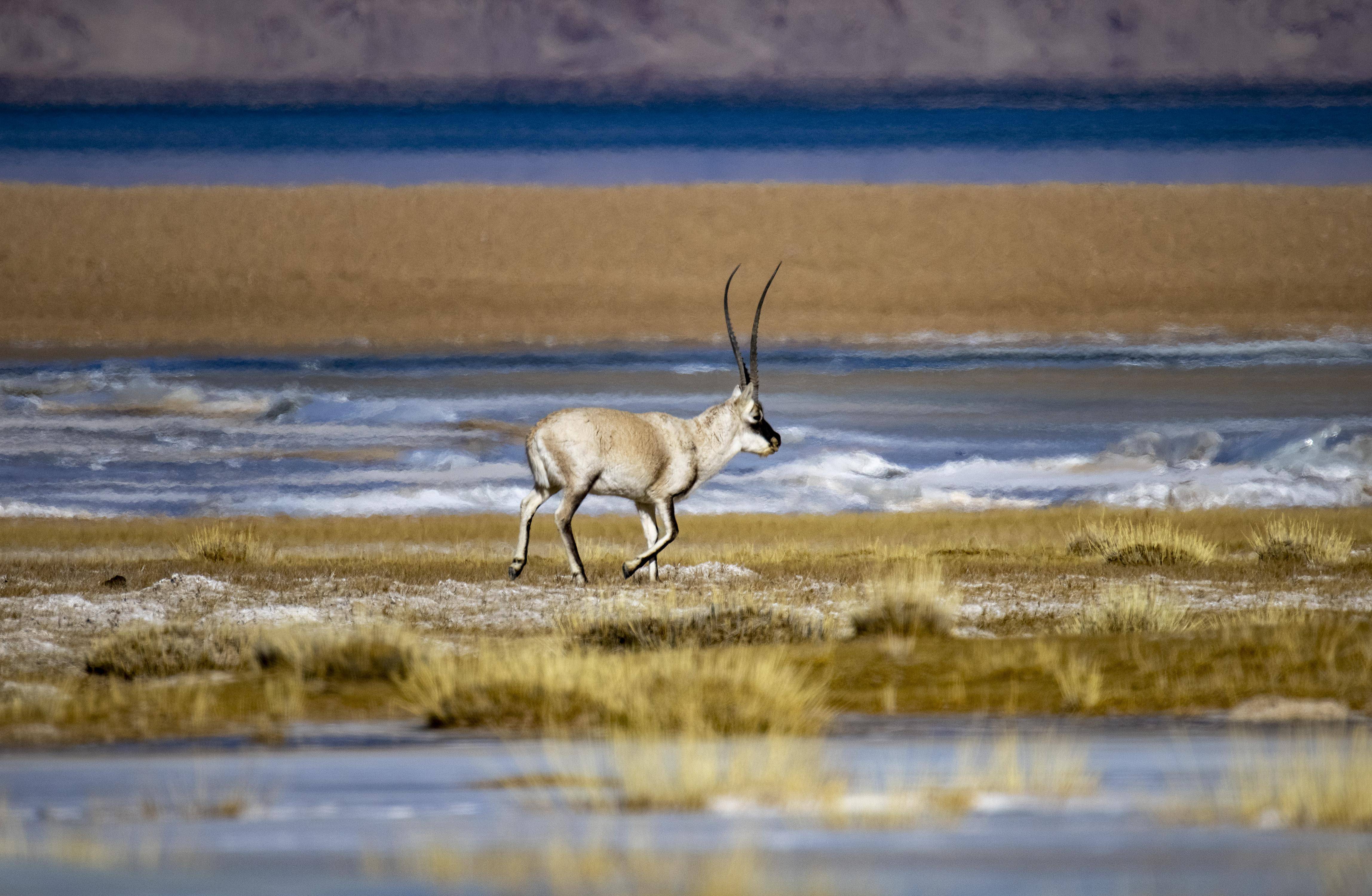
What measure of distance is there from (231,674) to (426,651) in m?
1.50

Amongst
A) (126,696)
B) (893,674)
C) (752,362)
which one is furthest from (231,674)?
(752,362)

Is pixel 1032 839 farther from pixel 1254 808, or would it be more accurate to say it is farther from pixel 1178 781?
pixel 1178 781

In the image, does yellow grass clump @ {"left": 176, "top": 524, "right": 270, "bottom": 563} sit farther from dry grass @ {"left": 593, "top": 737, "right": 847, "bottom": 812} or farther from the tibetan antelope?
dry grass @ {"left": 593, "top": 737, "right": 847, "bottom": 812}

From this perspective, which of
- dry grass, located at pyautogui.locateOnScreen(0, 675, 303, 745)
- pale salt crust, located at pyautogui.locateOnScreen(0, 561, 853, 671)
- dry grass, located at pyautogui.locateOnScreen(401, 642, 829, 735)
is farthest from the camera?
pale salt crust, located at pyautogui.locateOnScreen(0, 561, 853, 671)

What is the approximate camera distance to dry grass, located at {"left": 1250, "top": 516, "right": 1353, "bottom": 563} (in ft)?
78.8

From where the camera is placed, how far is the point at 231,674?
1248 centimetres

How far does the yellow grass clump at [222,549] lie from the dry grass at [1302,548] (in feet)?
45.7

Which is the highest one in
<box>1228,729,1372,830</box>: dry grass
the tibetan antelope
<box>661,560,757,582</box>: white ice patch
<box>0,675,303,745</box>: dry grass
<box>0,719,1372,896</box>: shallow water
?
the tibetan antelope

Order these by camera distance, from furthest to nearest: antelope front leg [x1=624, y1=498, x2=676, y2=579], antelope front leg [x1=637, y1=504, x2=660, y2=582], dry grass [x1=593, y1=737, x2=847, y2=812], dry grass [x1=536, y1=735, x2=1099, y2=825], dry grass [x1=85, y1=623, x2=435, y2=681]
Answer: antelope front leg [x1=637, y1=504, x2=660, y2=582]
antelope front leg [x1=624, y1=498, x2=676, y2=579]
dry grass [x1=85, y1=623, x2=435, y2=681]
dry grass [x1=593, y1=737, x2=847, y2=812]
dry grass [x1=536, y1=735, x2=1099, y2=825]

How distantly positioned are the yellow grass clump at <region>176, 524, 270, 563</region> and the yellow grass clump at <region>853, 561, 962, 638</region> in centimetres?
1265

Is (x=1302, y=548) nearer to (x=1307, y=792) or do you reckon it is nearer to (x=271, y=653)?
(x=271, y=653)

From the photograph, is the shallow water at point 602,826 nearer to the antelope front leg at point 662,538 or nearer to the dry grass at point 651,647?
the dry grass at point 651,647

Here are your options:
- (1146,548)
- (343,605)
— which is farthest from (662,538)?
(1146,548)

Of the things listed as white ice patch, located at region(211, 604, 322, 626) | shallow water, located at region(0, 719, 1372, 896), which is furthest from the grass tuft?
shallow water, located at region(0, 719, 1372, 896)
